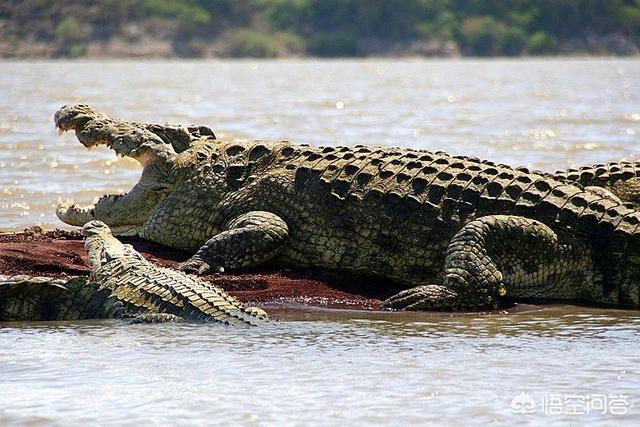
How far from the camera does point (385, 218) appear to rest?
7770mm

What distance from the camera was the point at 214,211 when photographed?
332 inches

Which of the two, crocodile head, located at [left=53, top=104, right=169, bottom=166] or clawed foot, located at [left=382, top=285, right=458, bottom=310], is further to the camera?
crocodile head, located at [left=53, top=104, right=169, bottom=166]

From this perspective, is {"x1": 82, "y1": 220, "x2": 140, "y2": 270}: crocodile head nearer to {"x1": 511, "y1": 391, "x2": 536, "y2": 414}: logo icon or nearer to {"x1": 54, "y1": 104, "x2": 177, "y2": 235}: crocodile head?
{"x1": 54, "y1": 104, "x2": 177, "y2": 235}: crocodile head

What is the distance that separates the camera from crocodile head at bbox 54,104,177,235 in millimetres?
8828

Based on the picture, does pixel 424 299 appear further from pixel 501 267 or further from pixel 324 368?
pixel 324 368

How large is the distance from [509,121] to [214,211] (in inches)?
651

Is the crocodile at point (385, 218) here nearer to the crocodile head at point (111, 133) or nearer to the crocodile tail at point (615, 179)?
the crocodile head at point (111, 133)

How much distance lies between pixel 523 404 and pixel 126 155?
4417 millimetres

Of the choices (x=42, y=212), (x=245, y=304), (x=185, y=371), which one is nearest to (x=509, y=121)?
(x=42, y=212)

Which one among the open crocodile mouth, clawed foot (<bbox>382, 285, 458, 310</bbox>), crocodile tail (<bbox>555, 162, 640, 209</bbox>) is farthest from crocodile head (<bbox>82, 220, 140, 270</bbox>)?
crocodile tail (<bbox>555, 162, 640, 209</bbox>)

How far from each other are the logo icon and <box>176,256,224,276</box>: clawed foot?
2.83 m

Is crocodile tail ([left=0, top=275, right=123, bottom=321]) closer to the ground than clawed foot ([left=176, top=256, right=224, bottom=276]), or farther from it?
closer to the ground

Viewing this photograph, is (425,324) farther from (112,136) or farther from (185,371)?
(112,136)

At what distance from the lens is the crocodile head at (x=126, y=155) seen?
29.0ft
